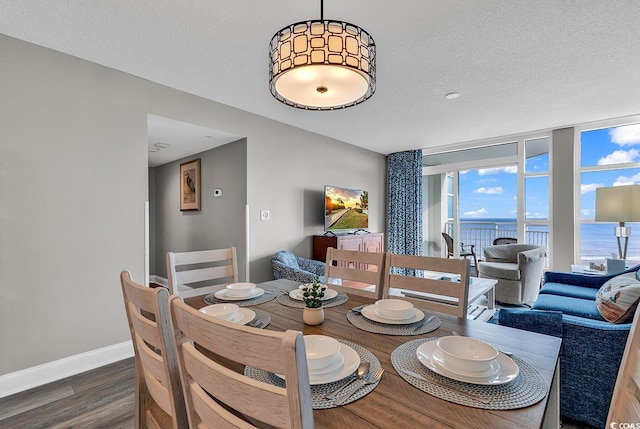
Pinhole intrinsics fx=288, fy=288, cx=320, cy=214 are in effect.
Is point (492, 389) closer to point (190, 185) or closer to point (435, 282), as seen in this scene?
point (435, 282)

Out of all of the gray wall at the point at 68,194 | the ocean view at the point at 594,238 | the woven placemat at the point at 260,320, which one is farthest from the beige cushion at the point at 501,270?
the gray wall at the point at 68,194

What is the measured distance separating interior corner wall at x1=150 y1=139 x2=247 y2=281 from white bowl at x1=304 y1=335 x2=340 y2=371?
2665mm

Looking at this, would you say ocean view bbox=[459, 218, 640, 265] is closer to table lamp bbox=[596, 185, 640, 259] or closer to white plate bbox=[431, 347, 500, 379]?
table lamp bbox=[596, 185, 640, 259]

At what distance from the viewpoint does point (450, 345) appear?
91 centimetres

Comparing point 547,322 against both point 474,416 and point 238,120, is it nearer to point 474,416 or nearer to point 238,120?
point 474,416

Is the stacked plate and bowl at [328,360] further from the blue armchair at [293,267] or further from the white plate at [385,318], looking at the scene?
the blue armchair at [293,267]

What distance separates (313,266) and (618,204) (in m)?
3.30

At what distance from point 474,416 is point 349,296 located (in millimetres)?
1012

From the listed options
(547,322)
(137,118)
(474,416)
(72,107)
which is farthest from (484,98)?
(72,107)

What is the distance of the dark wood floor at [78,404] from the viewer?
1672 millimetres

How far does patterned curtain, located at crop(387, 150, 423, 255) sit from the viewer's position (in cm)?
545

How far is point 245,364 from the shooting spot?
0.52 meters

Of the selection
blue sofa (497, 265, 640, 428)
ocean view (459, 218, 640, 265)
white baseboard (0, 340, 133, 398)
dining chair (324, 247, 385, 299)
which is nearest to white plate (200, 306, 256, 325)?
dining chair (324, 247, 385, 299)

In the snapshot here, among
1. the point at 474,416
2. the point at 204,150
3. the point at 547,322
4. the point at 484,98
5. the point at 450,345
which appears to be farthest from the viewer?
the point at 204,150
